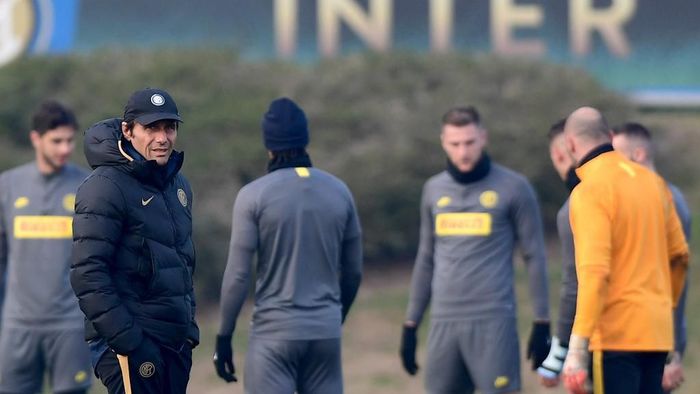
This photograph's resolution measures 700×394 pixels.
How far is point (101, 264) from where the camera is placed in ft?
19.6

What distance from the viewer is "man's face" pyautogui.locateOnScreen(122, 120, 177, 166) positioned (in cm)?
621

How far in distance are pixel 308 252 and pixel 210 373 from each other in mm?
4394

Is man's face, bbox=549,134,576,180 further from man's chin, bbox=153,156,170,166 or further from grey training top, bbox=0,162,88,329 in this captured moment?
grey training top, bbox=0,162,88,329

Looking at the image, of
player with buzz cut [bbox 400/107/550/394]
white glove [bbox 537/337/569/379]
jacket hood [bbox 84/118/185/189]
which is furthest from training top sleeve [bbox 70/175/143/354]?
player with buzz cut [bbox 400/107/550/394]

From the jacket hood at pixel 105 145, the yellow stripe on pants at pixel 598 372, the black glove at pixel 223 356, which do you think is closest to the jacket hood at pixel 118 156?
the jacket hood at pixel 105 145

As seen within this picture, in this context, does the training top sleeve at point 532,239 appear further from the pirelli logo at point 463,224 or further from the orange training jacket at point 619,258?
the orange training jacket at point 619,258

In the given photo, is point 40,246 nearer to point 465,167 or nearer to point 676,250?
point 465,167

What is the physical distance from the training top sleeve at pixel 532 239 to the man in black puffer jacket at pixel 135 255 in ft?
9.48

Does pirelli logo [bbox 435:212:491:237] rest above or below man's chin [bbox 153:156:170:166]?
below

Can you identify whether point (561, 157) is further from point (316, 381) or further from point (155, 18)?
point (155, 18)

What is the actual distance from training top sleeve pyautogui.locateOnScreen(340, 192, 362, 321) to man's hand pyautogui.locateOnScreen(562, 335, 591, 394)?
1.89 meters

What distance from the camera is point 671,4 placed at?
1906 cm

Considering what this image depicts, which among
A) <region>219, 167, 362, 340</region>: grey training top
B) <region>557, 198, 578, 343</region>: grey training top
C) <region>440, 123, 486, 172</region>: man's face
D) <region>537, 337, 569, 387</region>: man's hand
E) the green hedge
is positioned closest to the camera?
<region>537, 337, 569, 387</region>: man's hand

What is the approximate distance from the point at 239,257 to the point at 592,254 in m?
2.11
